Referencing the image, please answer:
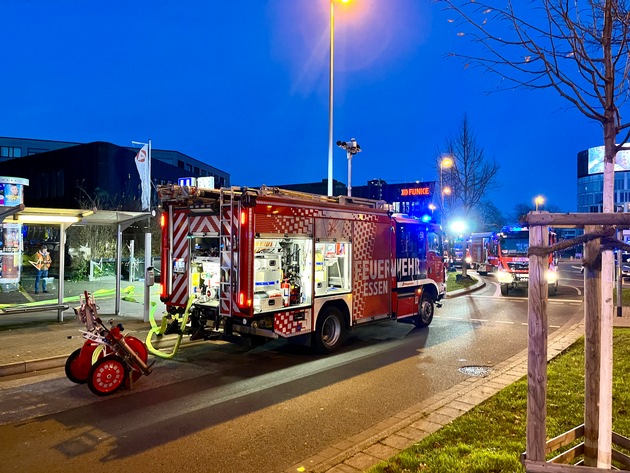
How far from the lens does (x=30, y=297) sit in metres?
16.3

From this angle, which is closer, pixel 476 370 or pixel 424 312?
pixel 476 370

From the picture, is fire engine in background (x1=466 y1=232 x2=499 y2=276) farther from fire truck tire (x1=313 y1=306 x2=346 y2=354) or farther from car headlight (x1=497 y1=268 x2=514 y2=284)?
fire truck tire (x1=313 y1=306 x2=346 y2=354)

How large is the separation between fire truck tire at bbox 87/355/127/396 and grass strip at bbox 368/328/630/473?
404cm

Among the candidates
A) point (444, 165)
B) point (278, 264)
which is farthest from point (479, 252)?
point (278, 264)

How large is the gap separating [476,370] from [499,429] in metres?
Answer: 3.07

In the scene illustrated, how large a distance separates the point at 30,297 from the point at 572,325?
644 inches

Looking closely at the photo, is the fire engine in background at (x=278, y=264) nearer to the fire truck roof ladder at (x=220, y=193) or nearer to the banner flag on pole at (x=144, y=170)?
the fire truck roof ladder at (x=220, y=193)

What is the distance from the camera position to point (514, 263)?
68.0ft

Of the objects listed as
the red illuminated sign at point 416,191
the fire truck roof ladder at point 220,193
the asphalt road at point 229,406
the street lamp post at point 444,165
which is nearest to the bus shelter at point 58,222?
the fire truck roof ladder at point 220,193

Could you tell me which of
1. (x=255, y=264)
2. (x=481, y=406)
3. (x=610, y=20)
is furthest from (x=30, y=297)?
(x=610, y=20)

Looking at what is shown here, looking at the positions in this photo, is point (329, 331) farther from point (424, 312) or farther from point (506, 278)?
point (506, 278)

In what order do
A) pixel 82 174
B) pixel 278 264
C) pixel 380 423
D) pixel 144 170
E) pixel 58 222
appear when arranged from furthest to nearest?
pixel 82 174, pixel 144 170, pixel 58 222, pixel 278 264, pixel 380 423

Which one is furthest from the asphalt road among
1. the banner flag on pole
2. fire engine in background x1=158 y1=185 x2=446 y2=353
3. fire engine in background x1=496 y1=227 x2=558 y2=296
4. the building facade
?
the building facade

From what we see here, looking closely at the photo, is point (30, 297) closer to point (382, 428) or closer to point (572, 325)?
point (382, 428)
